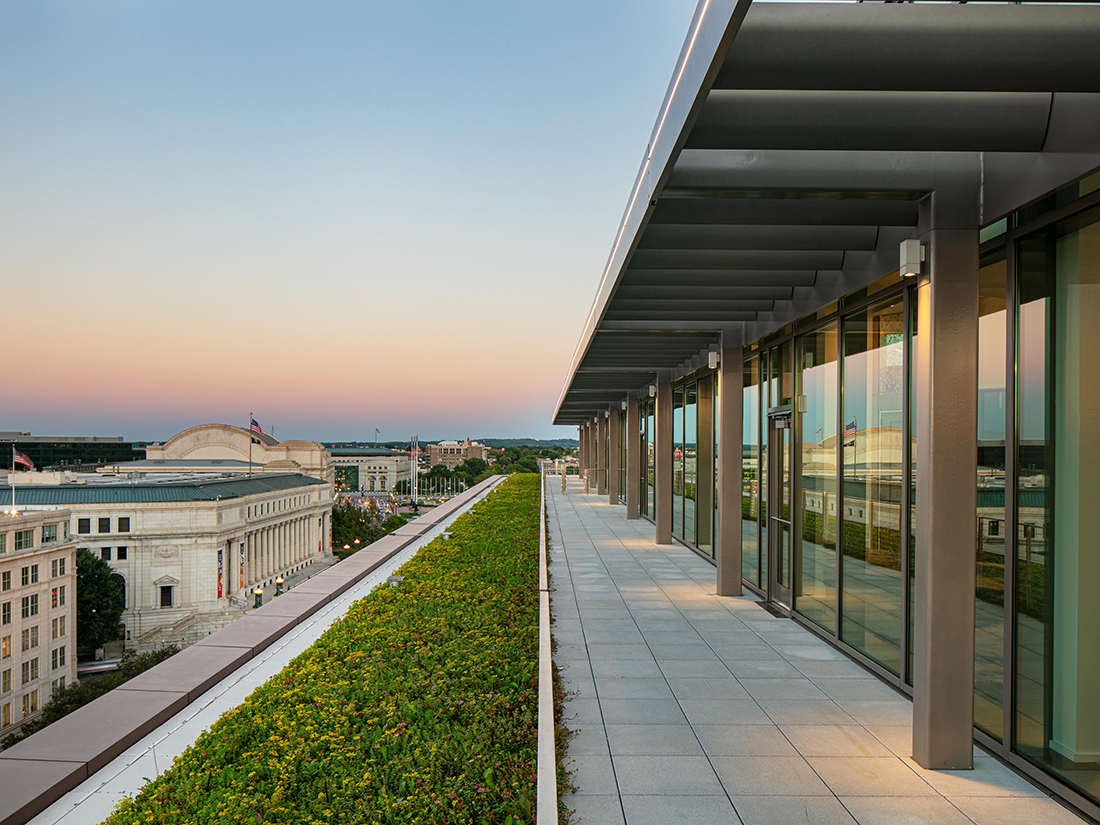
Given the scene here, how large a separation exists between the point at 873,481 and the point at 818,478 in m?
1.35

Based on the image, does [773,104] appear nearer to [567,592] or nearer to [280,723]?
[280,723]

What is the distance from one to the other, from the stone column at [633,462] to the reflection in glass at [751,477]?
10055 mm

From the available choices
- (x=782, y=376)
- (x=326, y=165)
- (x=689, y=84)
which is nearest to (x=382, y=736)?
(x=689, y=84)

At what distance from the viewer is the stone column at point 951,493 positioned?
4832mm

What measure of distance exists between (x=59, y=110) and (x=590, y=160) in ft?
107

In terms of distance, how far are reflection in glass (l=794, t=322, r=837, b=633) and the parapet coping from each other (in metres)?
6.41

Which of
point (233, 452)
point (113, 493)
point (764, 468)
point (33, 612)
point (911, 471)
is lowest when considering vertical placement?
point (33, 612)

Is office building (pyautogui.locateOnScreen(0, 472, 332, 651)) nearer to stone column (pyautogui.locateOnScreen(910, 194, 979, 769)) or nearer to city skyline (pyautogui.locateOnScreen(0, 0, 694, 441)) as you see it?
city skyline (pyautogui.locateOnScreen(0, 0, 694, 441))

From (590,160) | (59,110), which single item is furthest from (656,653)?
(59,110)

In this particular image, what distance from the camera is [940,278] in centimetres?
484

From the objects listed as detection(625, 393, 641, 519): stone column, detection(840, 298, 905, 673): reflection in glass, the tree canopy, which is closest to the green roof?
the tree canopy

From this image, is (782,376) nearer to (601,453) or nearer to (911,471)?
(911,471)

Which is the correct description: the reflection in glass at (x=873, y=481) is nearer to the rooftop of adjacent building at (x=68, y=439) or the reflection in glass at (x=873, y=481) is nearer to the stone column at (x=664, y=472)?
the stone column at (x=664, y=472)

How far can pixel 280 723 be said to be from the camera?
4840mm
